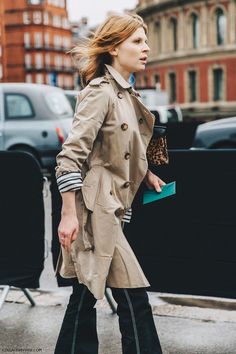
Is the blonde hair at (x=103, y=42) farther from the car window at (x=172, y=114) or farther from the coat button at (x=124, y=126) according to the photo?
the car window at (x=172, y=114)

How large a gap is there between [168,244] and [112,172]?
1.28 metres

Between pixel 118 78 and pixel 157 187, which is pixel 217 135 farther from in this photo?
pixel 118 78

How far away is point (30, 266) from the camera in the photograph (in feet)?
15.5

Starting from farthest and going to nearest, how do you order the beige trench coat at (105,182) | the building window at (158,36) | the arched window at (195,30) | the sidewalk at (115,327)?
1. the building window at (158,36)
2. the arched window at (195,30)
3. the sidewalk at (115,327)
4. the beige trench coat at (105,182)

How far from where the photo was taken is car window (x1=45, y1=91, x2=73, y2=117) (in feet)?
45.5

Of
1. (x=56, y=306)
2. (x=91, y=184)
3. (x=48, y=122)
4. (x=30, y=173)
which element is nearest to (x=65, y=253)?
(x=91, y=184)

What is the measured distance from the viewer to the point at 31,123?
1372 centimetres

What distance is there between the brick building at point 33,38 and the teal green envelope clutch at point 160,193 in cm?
10558

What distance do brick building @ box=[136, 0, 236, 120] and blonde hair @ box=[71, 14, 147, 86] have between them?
57493 millimetres

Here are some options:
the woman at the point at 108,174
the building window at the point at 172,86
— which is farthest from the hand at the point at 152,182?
the building window at the point at 172,86

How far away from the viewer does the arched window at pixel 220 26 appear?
63000 millimetres

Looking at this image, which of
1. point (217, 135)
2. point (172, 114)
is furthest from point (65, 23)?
point (217, 135)

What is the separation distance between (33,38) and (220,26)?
179 feet

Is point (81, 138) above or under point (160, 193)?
above
